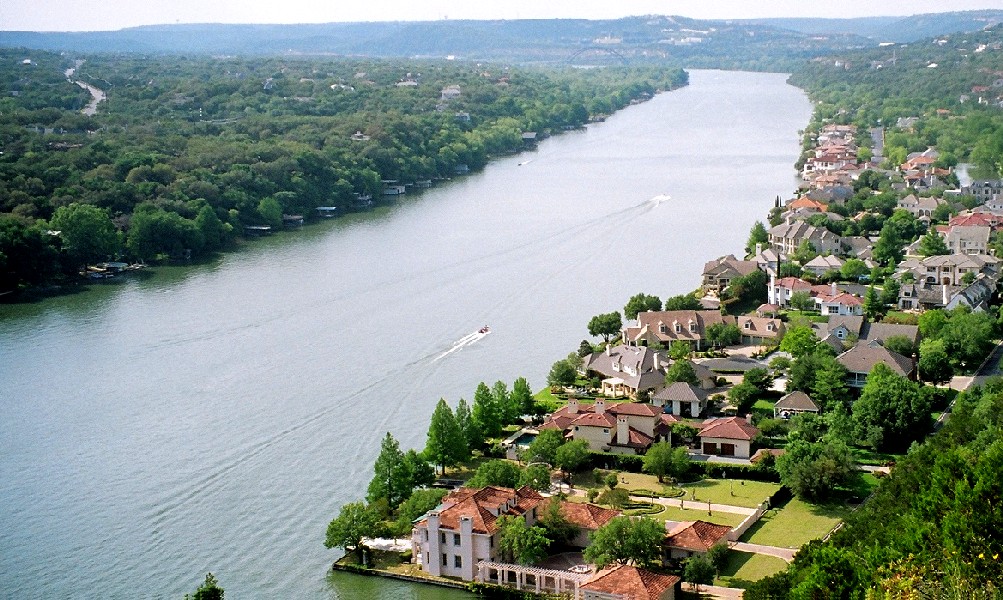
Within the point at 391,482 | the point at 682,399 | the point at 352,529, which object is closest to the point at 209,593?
the point at 352,529

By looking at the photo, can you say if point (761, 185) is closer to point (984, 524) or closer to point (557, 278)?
point (557, 278)

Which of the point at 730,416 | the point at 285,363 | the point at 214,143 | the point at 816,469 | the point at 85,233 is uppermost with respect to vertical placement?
the point at 214,143

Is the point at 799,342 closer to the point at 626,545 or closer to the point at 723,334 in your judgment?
the point at 723,334

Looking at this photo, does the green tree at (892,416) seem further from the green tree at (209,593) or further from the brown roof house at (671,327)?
the green tree at (209,593)

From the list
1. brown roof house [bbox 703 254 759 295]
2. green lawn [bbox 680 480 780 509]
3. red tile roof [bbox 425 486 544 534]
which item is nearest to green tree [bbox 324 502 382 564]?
red tile roof [bbox 425 486 544 534]

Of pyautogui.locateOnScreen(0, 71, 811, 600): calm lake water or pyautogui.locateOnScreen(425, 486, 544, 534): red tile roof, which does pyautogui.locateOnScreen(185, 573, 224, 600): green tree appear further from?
pyautogui.locateOnScreen(425, 486, 544, 534): red tile roof

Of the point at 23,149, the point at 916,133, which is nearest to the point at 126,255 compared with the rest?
the point at 23,149

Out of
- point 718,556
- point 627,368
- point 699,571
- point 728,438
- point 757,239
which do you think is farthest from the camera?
point 757,239
